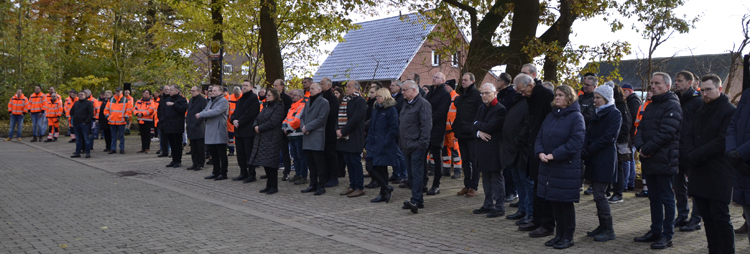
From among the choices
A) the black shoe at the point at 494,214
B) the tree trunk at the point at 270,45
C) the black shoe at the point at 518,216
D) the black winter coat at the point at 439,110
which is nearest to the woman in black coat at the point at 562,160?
the black shoe at the point at 518,216

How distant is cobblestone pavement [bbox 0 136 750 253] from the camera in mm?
6203

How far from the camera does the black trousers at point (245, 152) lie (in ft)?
36.5

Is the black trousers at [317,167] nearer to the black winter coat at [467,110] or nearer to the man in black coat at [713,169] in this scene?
the black winter coat at [467,110]

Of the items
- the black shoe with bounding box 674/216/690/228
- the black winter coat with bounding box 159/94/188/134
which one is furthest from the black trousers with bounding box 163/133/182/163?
the black shoe with bounding box 674/216/690/228

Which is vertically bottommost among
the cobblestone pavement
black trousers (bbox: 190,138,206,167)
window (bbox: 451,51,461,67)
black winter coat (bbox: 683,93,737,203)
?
the cobblestone pavement

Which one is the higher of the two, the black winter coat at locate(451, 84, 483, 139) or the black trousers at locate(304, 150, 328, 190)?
the black winter coat at locate(451, 84, 483, 139)

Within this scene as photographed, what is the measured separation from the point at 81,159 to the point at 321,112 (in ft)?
28.5

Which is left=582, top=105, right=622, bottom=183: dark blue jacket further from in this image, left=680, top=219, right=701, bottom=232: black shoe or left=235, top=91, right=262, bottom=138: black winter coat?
left=235, top=91, right=262, bottom=138: black winter coat

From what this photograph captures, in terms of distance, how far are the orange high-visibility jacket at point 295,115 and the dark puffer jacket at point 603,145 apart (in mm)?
5280

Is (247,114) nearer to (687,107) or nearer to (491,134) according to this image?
(491,134)

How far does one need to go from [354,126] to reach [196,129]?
4.38m

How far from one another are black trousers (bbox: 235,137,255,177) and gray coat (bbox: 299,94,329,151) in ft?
5.32

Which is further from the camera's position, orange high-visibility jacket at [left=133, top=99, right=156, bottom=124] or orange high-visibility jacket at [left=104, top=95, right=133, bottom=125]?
orange high-visibility jacket at [left=104, top=95, right=133, bottom=125]

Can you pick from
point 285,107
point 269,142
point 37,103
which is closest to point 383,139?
point 269,142
